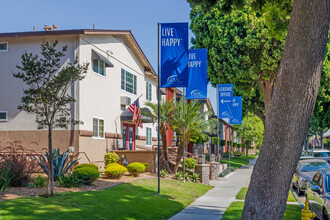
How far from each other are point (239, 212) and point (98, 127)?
971 cm

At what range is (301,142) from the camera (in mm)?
7281

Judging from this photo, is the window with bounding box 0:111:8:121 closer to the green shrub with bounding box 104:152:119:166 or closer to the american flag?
the green shrub with bounding box 104:152:119:166

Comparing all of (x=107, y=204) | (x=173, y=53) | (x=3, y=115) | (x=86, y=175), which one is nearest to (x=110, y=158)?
(x=3, y=115)

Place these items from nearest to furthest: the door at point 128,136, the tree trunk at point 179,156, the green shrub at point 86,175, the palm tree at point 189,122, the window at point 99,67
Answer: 1. the green shrub at point 86,175
2. the window at point 99,67
3. the palm tree at point 189,122
4. the tree trunk at point 179,156
5. the door at point 128,136

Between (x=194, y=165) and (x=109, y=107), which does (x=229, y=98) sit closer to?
(x=194, y=165)

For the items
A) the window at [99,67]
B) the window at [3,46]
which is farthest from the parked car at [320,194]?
the window at [3,46]

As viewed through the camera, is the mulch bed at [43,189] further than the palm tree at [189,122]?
No

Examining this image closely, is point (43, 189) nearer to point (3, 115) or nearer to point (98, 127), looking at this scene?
point (3, 115)

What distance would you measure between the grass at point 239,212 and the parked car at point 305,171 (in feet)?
13.9

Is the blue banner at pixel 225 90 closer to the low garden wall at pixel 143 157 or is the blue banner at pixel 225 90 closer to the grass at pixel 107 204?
the low garden wall at pixel 143 157

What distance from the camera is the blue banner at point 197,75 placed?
19.7 metres

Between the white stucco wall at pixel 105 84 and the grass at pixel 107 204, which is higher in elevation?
the white stucco wall at pixel 105 84

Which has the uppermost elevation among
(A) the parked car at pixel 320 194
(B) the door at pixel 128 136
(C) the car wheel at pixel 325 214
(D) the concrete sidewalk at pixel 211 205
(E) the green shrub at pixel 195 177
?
(B) the door at pixel 128 136

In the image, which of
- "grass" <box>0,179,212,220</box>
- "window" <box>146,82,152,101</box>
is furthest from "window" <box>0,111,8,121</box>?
"window" <box>146,82,152,101</box>
